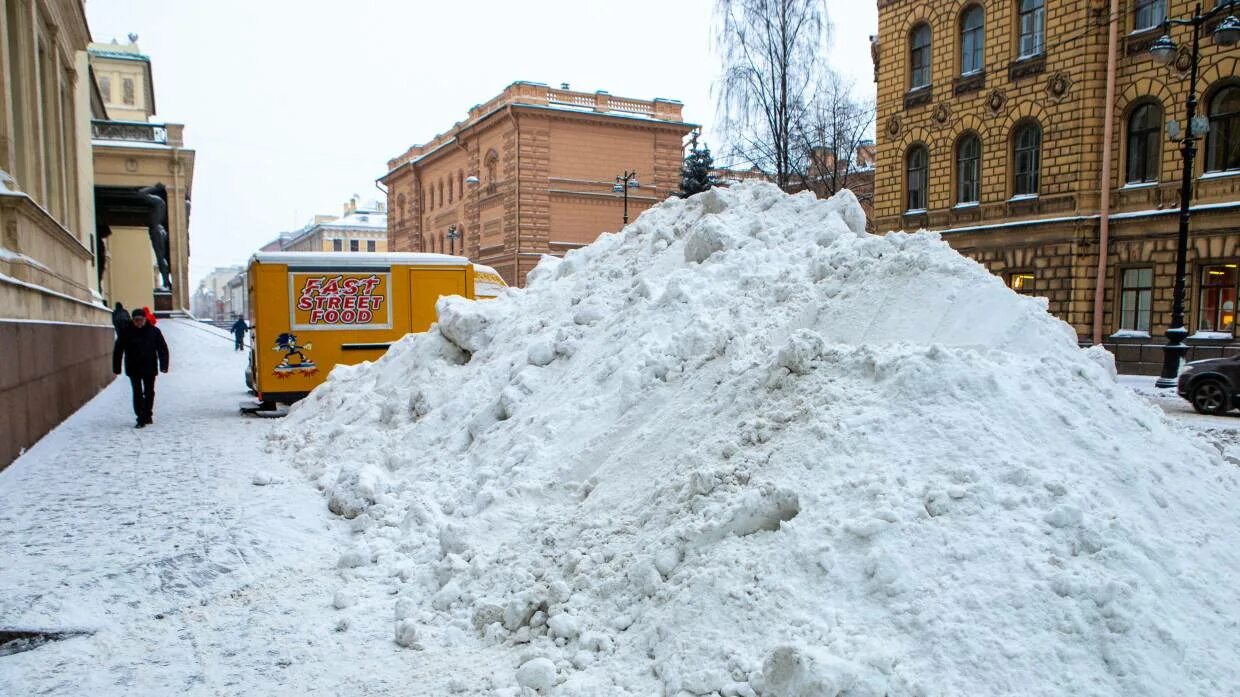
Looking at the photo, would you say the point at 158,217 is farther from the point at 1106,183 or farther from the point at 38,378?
the point at 1106,183

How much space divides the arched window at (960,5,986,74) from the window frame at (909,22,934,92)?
3.28ft

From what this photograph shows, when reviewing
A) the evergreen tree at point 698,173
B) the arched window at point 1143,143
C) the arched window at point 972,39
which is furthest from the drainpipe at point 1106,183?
the evergreen tree at point 698,173

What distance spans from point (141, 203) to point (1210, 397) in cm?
3623

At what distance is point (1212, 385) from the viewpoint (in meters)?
12.0

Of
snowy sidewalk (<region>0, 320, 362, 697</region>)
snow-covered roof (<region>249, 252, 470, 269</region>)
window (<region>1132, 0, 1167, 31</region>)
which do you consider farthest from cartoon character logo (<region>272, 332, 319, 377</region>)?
window (<region>1132, 0, 1167, 31</region>)

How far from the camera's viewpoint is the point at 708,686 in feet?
9.30

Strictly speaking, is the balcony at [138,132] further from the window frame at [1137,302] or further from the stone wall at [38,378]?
the window frame at [1137,302]

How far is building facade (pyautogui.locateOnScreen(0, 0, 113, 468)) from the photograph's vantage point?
7887mm

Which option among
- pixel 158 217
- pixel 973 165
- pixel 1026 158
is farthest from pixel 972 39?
pixel 158 217

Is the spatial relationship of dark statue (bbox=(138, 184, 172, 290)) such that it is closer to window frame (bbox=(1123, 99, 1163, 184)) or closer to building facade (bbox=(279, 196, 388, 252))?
window frame (bbox=(1123, 99, 1163, 184))

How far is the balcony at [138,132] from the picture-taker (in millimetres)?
30859

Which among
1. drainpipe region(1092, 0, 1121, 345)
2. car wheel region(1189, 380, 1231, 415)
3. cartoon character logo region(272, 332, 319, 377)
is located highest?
drainpipe region(1092, 0, 1121, 345)

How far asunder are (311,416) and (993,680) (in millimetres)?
8259

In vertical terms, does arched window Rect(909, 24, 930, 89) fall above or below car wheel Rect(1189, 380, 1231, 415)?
above
